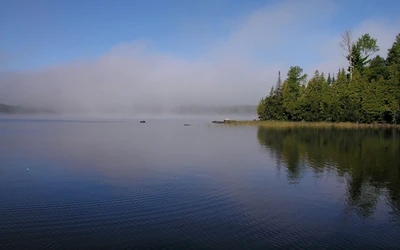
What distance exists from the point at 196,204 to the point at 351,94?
261ft

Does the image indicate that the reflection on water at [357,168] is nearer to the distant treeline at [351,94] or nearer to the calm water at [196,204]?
the calm water at [196,204]

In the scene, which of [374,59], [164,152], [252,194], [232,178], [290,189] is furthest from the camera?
[374,59]

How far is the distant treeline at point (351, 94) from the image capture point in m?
77.6

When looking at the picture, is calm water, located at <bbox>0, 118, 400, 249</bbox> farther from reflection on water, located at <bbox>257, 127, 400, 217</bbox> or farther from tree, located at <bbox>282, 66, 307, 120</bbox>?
tree, located at <bbox>282, 66, 307, 120</bbox>

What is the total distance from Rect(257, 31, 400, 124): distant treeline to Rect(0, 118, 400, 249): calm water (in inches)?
2298

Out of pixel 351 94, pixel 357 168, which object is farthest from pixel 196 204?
pixel 351 94

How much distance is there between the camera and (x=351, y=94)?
83812 millimetres

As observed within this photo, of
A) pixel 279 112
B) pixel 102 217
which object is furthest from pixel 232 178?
pixel 279 112

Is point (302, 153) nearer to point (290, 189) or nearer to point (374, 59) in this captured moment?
point (290, 189)

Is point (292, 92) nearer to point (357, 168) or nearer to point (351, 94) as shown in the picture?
point (351, 94)

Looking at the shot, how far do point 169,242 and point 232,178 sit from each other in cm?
1050

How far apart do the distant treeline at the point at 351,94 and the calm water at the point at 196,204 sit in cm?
5837

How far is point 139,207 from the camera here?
13.9 m

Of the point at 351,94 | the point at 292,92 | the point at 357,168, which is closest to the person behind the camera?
the point at 357,168
